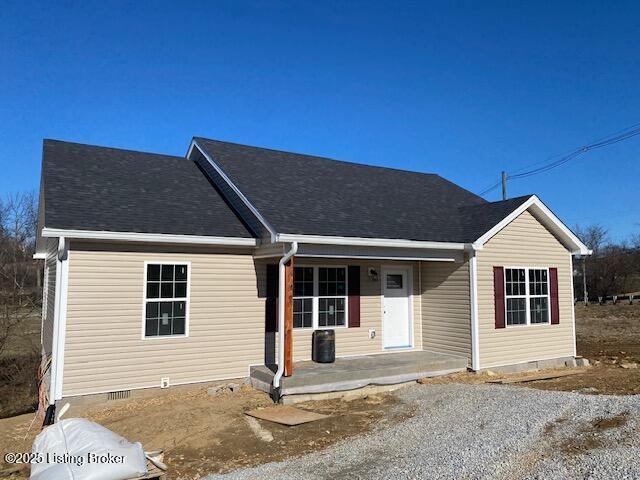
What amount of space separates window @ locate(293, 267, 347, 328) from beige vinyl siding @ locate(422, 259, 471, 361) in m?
2.43

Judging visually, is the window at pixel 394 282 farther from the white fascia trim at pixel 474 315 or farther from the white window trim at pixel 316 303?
the white fascia trim at pixel 474 315

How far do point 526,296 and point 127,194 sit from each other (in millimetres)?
9966

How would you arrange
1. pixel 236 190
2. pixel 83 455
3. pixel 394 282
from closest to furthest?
pixel 83 455, pixel 236 190, pixel 394 282

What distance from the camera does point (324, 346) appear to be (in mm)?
10891

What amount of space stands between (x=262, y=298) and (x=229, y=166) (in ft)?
11.8

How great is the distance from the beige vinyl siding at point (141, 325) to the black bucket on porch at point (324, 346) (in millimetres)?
1214

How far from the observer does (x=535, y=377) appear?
11.5 m

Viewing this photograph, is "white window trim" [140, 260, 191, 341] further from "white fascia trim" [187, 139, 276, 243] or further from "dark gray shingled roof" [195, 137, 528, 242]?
"dark gray shingled roof" [195, 137, 528, 242]

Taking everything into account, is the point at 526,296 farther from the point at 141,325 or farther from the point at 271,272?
the point at 141,325

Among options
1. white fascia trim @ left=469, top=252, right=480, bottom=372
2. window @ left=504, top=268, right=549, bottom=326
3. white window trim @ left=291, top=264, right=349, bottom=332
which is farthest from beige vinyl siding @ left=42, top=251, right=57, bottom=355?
window @ left=504, top=268, right=549, bottom=326

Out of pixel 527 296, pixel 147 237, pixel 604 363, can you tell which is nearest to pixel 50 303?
pixel 147 237

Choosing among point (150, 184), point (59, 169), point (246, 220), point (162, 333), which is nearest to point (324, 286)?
point (246, 220)

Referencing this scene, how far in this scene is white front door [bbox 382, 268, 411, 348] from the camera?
500 inches

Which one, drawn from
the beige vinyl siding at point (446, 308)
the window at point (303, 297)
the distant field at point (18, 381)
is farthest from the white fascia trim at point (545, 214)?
the distant field at point (18, 381)
